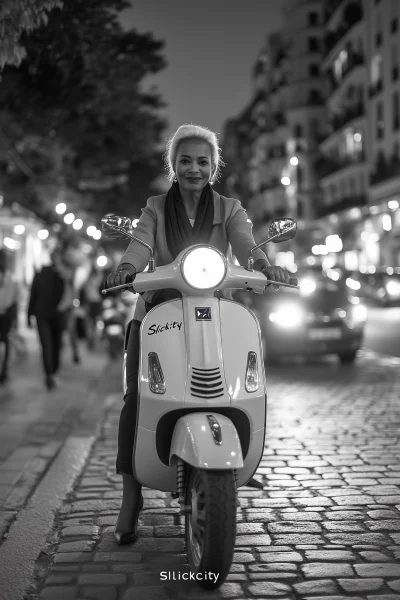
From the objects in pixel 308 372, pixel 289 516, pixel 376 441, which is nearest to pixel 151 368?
pixel 289 516

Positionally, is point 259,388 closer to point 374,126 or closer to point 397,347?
point 397,347

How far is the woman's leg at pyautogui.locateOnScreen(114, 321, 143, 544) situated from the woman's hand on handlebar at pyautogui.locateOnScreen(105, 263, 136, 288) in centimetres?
32

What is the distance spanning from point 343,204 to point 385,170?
893cm

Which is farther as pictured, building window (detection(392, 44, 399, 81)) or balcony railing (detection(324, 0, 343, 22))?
balcony railing (detection(324, 0, 343, 22))

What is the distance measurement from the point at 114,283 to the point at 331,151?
209ft

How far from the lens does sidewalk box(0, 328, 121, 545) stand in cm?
574

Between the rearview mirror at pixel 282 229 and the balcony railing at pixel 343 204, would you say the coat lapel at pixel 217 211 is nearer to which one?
the rearview mirror at pixel 282 229

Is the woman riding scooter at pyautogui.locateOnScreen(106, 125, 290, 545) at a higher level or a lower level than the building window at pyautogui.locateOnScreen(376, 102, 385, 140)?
lower

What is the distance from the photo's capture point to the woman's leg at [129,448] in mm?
4168

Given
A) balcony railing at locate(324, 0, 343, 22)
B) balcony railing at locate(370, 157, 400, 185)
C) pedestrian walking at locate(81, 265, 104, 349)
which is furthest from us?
balcony railing at locate(324, 0, 343, 22)

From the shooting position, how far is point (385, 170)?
161ft

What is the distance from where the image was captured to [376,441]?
7051 mm

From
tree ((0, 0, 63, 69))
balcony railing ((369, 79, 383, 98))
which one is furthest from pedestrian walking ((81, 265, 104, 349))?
balcony railing ((369, 79, 383, 98))

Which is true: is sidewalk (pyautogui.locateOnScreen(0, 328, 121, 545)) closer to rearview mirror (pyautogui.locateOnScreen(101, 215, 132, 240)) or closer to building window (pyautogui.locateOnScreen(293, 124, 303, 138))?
rearview mirror (pyautogui.locateOnScreen(101, 215, 132, 240))
